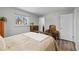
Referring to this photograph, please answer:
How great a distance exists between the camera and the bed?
4.16 ft

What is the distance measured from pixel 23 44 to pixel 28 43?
6cm

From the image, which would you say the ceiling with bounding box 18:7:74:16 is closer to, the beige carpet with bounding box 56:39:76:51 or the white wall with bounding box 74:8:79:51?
the white wall with bounding box 74:8:79:51

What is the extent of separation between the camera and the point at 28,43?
A: 1289 millimetres

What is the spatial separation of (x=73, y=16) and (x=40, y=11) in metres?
0.41

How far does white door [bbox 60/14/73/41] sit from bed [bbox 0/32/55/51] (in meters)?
0.16

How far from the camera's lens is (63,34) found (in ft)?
4.43

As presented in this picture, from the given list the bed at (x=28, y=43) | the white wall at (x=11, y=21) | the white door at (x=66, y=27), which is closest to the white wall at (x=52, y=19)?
the white door at (x=66, y=27)

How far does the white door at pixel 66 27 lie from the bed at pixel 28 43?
165mm

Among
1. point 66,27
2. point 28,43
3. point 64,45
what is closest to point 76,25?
point 66,27

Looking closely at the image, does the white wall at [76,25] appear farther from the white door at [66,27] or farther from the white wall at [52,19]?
the white wall at [52,19]

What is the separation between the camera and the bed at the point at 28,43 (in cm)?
127
